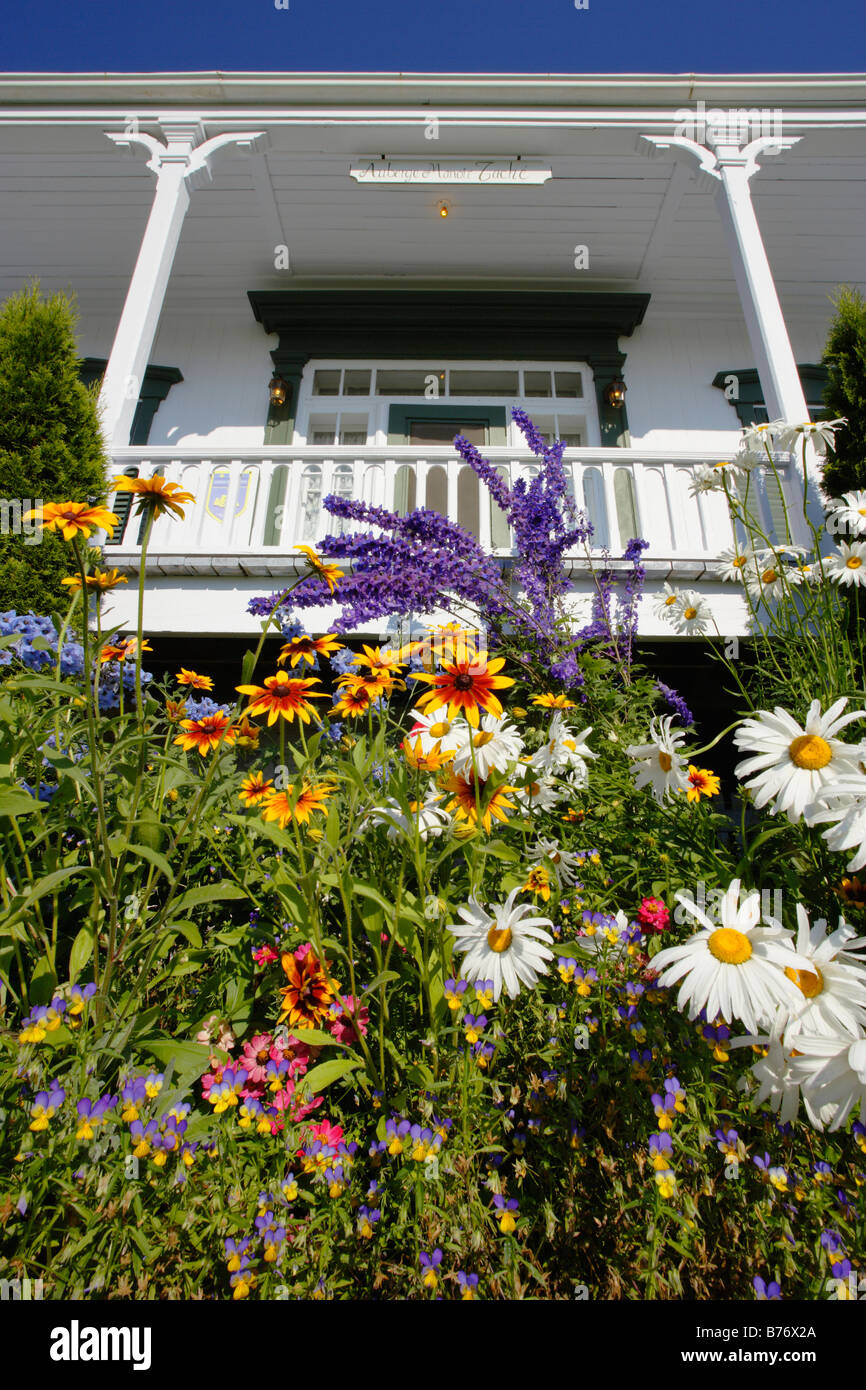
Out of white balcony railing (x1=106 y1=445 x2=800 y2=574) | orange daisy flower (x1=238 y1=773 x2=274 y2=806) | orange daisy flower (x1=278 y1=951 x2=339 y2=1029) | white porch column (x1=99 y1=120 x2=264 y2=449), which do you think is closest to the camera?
orange daisy flower (x1=278 y1=951 x2=339 y2=1029)

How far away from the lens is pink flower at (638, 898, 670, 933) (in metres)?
1.20

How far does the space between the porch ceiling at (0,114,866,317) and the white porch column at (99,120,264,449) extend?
0.18 m

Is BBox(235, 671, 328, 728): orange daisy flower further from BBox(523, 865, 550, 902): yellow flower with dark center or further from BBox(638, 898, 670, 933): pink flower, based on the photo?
BBox(638, 898, 670, 933): pink flower

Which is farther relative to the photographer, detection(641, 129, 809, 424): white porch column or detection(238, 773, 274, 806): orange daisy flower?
detection(641, 129, 809, 424): white porch column

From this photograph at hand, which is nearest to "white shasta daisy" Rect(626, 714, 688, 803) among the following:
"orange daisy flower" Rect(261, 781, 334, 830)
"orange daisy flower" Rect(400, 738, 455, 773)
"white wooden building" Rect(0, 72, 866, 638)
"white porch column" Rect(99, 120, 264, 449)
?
"orange daisy flower" Rect(400, 738, 455, 773)

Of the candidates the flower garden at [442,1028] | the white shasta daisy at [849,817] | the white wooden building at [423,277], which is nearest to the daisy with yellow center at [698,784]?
the flower garden at [442,1028]

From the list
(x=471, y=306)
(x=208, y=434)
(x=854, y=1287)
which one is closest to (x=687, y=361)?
(x=471, y=306)

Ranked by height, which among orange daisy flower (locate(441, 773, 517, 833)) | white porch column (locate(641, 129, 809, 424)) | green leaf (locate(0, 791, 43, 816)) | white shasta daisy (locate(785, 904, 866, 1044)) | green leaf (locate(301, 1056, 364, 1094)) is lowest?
green leaf (locate(301, 1056, 364, 1094))

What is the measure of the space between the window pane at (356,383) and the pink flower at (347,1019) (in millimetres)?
5774

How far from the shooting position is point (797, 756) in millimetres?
917

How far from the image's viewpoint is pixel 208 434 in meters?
5.67

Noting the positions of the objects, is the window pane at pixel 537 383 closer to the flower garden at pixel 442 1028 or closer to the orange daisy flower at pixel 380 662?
the flower garden at pixel 442 1028

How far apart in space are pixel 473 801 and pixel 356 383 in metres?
5.72

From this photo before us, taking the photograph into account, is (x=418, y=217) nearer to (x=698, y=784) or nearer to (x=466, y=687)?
(x=698, y=784)
